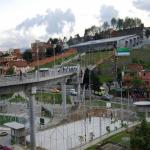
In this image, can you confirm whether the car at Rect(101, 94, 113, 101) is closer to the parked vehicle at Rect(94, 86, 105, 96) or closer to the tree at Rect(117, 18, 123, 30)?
the parked vehicle at Rect(94, 86, 105, 96)

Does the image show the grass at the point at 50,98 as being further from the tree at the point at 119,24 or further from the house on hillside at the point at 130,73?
the tree at the point at 119,24

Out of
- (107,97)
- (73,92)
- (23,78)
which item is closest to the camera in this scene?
(23,78)

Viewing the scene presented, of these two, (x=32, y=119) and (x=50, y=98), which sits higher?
(x=50, y=98)

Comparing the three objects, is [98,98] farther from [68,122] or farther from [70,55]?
[70,55]

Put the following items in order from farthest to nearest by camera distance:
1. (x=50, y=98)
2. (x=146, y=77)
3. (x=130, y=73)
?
(x=130, y=73), (x=50, y=98), (x=146, y=77)

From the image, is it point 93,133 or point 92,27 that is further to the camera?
point 92,27

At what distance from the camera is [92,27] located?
650ft

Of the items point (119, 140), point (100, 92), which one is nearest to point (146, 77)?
point (100, 92)

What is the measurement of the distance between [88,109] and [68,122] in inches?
324

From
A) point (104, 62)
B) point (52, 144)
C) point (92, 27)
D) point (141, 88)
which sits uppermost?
point (92, 27)

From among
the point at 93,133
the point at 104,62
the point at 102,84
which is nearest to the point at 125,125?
the point at 93,133

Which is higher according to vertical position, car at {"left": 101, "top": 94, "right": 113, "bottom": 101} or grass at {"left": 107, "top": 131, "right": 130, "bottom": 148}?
car at {"left": 101, "top": 94, "right": 113, "bottom": 101}

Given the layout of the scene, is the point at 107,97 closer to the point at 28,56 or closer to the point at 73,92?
the point at 73,92

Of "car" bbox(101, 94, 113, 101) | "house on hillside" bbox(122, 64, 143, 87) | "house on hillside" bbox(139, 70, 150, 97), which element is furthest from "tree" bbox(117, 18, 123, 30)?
"car" bbox(101, 94, 113, 101)
